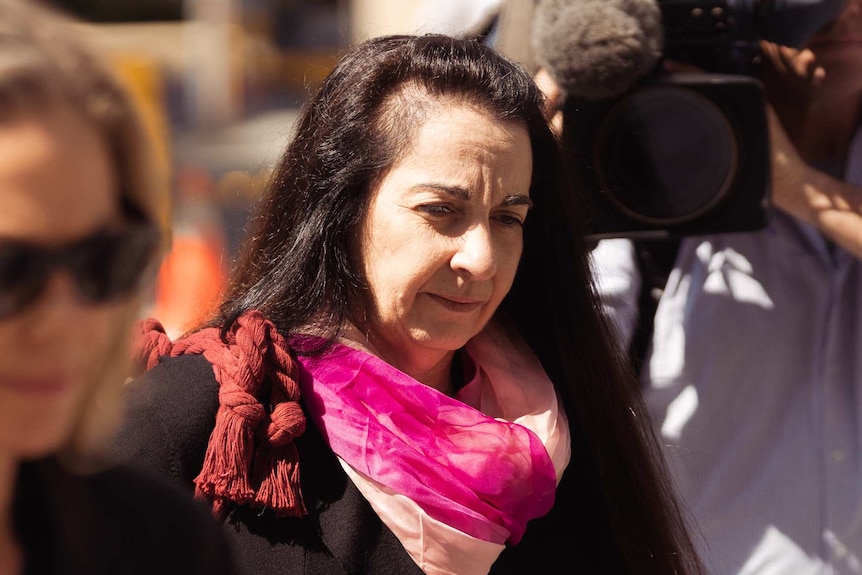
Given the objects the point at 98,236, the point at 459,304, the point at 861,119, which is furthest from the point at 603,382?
the point at 98,236

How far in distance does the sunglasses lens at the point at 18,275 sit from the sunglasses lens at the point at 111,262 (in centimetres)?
3

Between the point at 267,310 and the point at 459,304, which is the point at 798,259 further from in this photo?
the point at 267,310

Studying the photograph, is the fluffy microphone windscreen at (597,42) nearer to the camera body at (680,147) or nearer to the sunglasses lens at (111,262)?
the camera body at (680,147)

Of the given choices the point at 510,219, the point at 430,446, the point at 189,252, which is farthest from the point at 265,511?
the point at 189,252

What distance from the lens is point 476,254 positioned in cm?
150

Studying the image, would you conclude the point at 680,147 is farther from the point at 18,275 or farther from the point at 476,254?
the point at 18,275

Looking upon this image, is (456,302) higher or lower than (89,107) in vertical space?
lower

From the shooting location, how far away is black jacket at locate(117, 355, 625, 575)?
138 centimetres

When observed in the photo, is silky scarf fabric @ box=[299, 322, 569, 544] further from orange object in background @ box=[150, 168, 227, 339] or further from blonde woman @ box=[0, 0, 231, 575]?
A: orange object in background @ box=[150, 168, 227, 339]

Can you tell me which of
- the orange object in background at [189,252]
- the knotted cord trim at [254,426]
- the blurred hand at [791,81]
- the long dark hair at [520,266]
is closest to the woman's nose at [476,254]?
the long dark hair at [520,266]

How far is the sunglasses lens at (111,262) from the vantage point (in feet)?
2.27

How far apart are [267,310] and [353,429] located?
236 millimetres

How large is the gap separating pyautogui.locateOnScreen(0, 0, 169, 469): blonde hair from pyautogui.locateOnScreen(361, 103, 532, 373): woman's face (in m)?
0.72

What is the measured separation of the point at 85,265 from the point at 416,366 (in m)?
0.94
